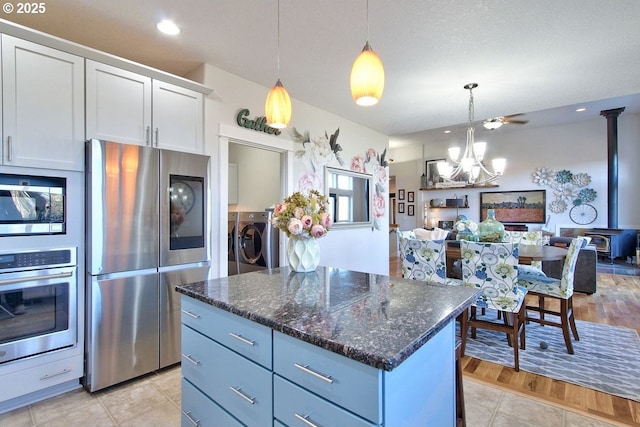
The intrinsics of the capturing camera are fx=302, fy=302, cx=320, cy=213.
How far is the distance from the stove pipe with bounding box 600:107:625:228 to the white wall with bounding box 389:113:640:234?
0.25 metres

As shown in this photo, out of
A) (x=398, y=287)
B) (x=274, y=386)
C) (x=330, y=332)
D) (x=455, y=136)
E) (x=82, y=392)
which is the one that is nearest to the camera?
(x=330, y=332)

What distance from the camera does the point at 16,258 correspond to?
1.82 metres

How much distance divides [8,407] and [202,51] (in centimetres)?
284

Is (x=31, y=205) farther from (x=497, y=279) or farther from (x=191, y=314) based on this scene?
(x=497, y=279)

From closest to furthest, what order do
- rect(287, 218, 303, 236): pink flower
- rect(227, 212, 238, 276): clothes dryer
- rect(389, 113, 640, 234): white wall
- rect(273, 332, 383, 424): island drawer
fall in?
rect(273, 332, 383, 424): island drawer → rect(287, 218, 303, 236): pink flower → rect(227, 212, 238, 276): clothes dryer → rect(389, 113, 640, 234): white wall

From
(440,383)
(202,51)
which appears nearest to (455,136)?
(202,51)

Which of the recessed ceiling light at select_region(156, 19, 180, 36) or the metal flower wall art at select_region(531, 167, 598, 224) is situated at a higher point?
the recessed ceiling light at select_region(156, 19, 180, 36)

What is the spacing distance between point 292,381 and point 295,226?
89 centimetres

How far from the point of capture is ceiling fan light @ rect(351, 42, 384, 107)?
1407 millimetres

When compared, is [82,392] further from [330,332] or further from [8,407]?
[330,332]

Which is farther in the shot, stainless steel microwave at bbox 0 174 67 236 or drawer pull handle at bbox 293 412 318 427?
stainless steel microwave at bbox 0 174 67 236

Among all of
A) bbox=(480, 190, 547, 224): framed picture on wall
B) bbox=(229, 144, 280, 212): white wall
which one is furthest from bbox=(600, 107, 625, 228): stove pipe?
bbox=(229, 144, 280, 212): white wall

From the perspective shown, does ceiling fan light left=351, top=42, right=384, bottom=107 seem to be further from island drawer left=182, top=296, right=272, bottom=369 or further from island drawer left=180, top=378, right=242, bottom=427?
island drawer left=180, top=378, right=242, bottom=427

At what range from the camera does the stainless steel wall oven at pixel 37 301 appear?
5.90ft
